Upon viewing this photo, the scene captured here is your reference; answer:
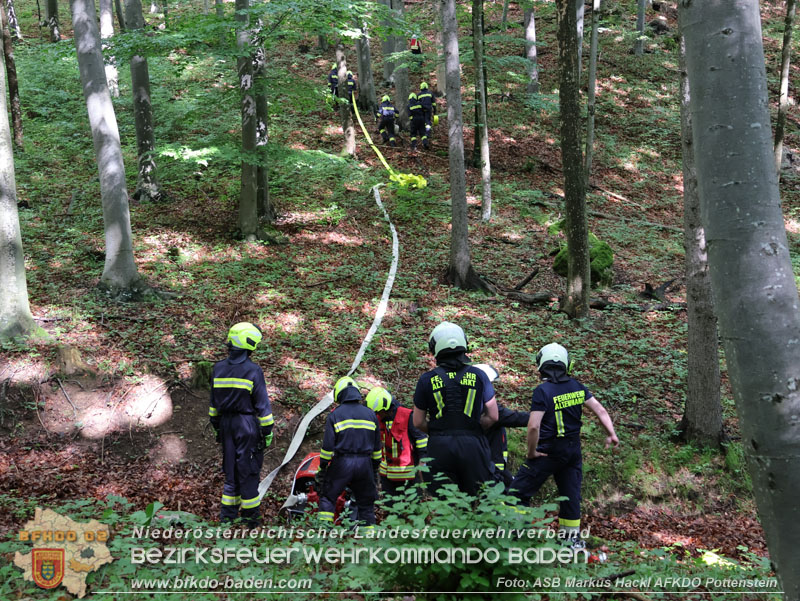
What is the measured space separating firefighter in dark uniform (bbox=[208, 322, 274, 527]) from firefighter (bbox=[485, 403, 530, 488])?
2.17 m

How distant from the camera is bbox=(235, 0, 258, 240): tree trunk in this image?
456 inches

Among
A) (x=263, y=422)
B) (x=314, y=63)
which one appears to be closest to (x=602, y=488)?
(x=263, y=422)

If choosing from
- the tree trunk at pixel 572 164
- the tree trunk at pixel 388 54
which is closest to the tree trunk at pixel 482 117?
the tree trunk at pixel 572 164

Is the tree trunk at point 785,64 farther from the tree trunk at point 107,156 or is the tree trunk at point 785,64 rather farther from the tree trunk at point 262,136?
the tree trunk at point 107,156

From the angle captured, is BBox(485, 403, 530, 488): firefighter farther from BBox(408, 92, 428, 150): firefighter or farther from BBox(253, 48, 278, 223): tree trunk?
BBox(408, 92, 428, 150): firefighter

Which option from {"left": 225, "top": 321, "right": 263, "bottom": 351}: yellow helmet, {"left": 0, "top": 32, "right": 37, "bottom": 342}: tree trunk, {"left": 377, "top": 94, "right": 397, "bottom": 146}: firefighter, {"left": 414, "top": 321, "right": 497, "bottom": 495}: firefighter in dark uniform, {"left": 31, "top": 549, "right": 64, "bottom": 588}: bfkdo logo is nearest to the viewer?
{"left": 31, "top": 549, "right": 64, "bottom": 588}: bfkdo logo

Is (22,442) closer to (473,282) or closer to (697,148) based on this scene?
(697,148)

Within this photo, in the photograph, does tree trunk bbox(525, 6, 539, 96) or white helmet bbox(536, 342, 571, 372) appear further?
tree trunk bbox(525, 6, 539, 96)

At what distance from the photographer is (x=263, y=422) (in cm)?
582

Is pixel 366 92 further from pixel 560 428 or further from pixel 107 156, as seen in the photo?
pixel 560 428

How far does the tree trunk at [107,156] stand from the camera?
9086mm

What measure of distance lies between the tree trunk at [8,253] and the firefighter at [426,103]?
45.6 feet

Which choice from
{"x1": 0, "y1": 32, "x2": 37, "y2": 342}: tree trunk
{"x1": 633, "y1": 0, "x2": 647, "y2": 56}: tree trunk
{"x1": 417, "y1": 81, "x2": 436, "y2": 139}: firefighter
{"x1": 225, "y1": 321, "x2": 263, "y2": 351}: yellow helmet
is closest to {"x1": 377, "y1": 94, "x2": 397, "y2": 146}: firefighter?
{"x1": 417, "y1": 81, "x2": 436, "y2": 139}: firefighter

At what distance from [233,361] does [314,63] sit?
25125 millimetres
